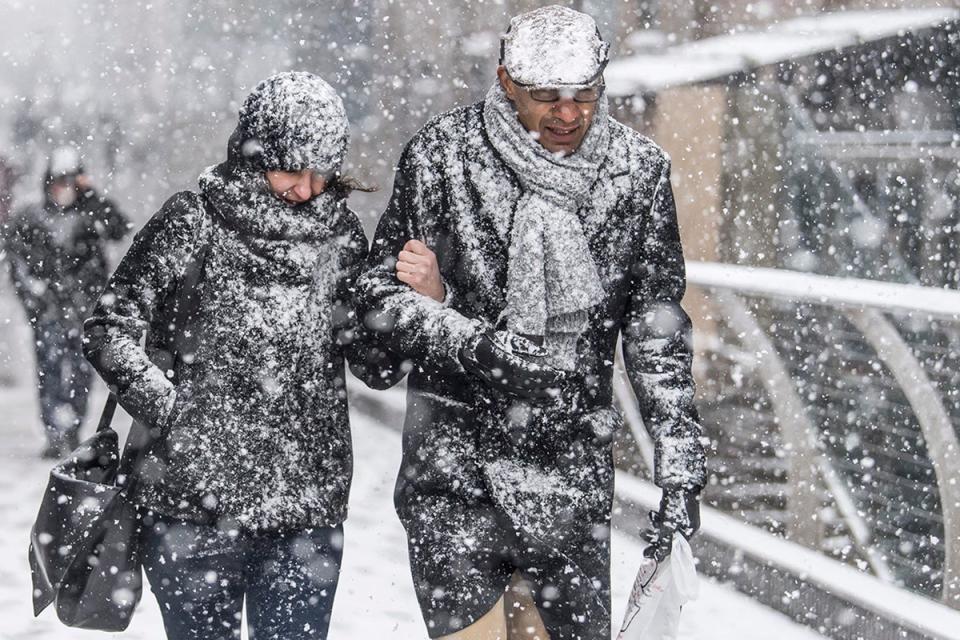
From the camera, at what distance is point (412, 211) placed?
9.18 feet

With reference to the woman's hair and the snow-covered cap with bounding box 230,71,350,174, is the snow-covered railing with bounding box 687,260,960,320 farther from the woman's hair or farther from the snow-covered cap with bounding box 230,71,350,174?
the snow-covered cap with bounding box 230,71,350,174

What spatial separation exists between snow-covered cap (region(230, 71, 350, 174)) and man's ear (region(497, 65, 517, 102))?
36 centimetres

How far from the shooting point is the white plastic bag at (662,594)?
2.74m

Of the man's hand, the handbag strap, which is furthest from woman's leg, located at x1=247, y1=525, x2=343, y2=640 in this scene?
the man's hand

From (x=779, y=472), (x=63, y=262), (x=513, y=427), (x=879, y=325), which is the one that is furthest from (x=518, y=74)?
(x=63, y=262)

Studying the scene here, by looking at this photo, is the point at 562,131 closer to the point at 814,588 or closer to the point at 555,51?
the point at 555,51

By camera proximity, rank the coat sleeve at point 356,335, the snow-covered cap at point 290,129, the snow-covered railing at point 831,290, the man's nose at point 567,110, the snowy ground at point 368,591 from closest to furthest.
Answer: the man's nose at point 567,110
the snow-covered cap at point 290,129
the coat sleeve at point 356,335
the snow-covered railing at point 831,290
the snowy ground at point 368,591

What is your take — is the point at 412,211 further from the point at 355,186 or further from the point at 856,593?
the point at 856,593

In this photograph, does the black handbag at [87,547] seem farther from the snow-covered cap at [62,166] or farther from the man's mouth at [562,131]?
the snow-covered cap at [62,166]

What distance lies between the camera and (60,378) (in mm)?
8039

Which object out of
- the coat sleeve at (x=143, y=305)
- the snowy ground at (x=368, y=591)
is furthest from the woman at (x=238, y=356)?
the snowy ground at (x=368, y=591)

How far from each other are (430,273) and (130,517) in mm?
810

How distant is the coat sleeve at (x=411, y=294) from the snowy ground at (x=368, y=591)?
238 cm

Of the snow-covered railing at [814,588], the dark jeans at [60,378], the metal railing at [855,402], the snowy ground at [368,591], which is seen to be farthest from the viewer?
the dark jeans at [60,378]
